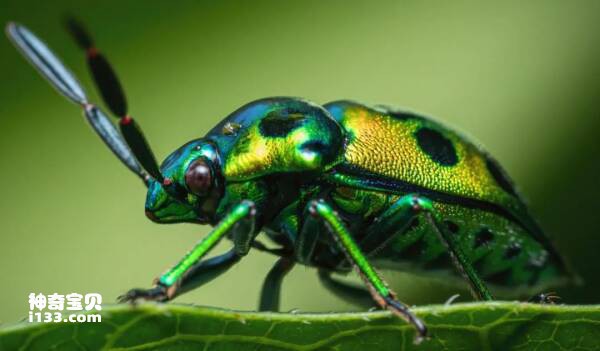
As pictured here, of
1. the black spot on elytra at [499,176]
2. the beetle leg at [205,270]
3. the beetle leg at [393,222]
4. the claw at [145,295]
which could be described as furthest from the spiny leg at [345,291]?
the claw at [145,295]

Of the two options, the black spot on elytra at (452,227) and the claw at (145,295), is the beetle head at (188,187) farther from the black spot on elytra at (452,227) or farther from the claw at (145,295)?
the black spot on elytra at (452,227)

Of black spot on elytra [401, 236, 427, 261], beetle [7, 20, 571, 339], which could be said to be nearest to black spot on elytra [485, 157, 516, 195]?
beetle [7, 20, 571, 339]

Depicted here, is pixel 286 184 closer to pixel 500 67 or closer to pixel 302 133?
pixel 302 133

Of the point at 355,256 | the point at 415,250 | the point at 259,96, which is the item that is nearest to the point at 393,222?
the point at 415,250

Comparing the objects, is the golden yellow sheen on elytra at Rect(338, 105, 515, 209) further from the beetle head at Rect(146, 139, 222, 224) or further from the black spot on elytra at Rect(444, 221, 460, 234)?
the beetle head at Rect(146, 139, 222, 224)

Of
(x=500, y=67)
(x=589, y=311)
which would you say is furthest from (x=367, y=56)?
(x=589, y=311)

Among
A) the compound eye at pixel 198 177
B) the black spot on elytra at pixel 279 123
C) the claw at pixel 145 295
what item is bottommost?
the claw at pixel 145 295

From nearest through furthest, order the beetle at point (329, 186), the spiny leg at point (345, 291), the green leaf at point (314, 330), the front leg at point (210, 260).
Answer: the green leaf at point (314, 330)
the front leg at point (210, 260)
the beetle at point (329, 186)
the spiny leg at point (345, 291)
